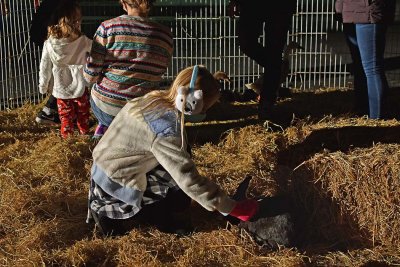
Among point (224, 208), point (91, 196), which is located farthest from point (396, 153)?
point (91, 196)

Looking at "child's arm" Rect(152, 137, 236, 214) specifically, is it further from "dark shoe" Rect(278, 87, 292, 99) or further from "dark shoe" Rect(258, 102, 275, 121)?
"dark shoe" Rect(278, 87, 292, 99)

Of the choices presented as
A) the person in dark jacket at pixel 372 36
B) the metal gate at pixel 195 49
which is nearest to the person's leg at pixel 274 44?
the person in dark jacket at pixel 372 36

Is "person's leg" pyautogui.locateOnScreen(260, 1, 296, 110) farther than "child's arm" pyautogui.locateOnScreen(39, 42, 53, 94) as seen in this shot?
Yes

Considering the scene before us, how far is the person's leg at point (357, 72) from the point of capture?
589cm

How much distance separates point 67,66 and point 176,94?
2.51 metres

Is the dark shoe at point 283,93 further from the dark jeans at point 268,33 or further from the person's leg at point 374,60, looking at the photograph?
the person's leg at point 374,60

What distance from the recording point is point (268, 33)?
5984 mm

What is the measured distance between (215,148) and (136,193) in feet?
5.71

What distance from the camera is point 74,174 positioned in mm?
4879

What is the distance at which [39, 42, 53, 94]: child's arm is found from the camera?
580cm

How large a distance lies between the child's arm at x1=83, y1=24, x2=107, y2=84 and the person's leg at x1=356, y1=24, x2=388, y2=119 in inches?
84.2

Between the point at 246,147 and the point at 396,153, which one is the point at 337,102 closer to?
the point at 246,147

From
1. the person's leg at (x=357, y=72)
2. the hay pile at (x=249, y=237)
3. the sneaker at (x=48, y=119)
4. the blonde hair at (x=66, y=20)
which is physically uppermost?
the blonde hair at (x=66, y=20)

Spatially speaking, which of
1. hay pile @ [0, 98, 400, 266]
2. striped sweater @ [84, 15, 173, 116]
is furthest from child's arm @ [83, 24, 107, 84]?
hay pile @ [0, 98, 400, 266]
